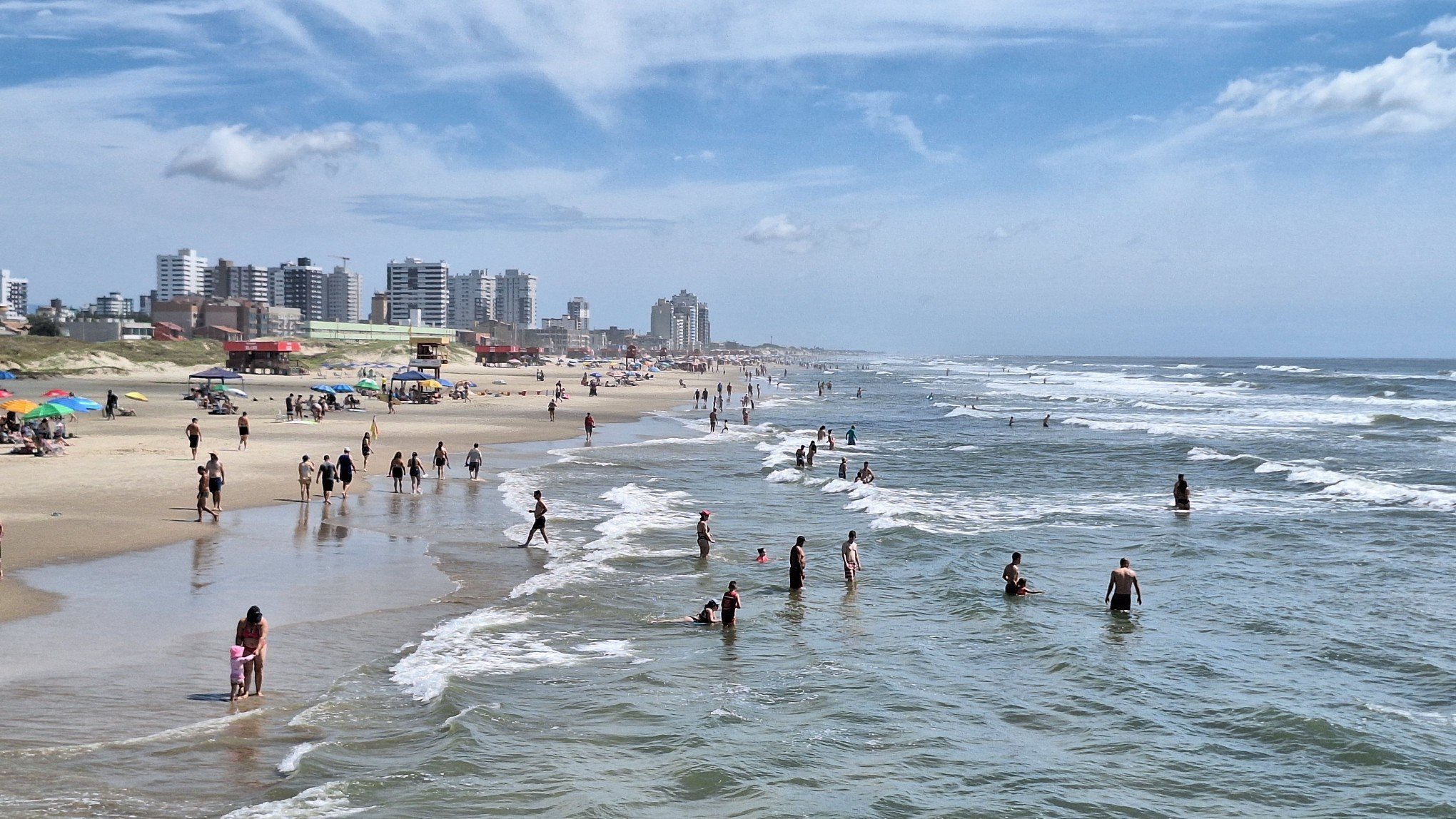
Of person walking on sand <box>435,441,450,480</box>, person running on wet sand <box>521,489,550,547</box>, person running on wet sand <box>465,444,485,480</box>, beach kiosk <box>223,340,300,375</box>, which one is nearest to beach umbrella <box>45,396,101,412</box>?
person walking on sand <box>435,441,450,480</box>

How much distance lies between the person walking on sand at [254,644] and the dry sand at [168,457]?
14.9 feet

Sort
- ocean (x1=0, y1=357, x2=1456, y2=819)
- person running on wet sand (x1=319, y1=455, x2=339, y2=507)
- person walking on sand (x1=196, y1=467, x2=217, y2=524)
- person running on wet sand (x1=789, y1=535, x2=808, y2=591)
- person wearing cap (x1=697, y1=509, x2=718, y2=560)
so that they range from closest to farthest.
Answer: ocean (x1=0, y1=357, x2=1456, y2=819)
person running on wet sand (x1=789, y1=535, x2=808, y2=591)
person wearing cap (x1=697, y1=509, x2=718, y2=560)
person walking on sand (x1=196, y1=467, x2=217, y2=524)
person running on wet sand (x1=319, y1=455, x2=339, y2=507)

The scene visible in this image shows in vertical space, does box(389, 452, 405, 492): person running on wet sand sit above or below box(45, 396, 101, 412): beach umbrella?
below

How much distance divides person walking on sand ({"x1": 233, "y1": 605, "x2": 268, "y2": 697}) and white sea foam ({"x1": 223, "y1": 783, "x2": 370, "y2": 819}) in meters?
2.52

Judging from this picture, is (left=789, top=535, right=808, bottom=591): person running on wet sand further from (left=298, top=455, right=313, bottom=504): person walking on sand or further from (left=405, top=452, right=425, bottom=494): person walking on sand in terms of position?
(left=405, top=452, right=425, bottom=494): person walking on sand

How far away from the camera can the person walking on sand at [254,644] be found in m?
11.1

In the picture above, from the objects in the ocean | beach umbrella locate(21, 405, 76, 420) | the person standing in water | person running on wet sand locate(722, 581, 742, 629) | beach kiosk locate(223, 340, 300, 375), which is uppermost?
beach kiosk locate(223, 340, 300, 375)

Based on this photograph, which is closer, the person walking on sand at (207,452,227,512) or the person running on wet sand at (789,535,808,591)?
the person running on wet sand at (789,535,808,591)

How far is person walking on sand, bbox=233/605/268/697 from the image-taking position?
36.6 ft

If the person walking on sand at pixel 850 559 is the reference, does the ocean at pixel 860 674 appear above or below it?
below

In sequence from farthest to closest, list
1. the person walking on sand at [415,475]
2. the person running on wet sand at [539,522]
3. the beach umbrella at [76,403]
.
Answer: the beach umbrella at [76,403]
the person walking on sand at [415,475]
the person running on wet sand at [539,522]

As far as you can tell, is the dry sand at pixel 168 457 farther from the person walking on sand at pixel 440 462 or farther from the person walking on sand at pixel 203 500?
the person walking on sand at pixel 440 462

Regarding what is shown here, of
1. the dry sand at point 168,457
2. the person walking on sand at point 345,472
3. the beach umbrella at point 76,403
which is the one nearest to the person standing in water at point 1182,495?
the dry sand at point 168,457

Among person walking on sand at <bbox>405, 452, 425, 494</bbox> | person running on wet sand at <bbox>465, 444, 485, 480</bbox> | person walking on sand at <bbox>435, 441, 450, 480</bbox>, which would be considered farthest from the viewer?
person running on wet sand at <bbox>465, 444, 485, 480</bbox>
